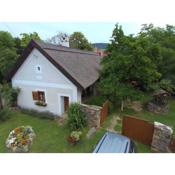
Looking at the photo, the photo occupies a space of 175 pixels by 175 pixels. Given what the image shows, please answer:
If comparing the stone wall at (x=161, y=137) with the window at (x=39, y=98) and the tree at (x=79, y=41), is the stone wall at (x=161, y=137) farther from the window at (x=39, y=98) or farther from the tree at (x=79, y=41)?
the tree at (x=79, y=41)

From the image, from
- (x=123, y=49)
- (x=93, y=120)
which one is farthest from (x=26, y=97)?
(x=123, y=49)

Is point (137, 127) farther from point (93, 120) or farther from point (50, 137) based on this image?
point (50, 137)

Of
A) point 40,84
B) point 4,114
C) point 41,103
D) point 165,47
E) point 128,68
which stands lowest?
point 4,114

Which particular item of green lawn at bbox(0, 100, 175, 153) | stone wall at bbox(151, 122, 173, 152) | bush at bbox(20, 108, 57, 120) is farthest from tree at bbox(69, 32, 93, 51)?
stone wall at bbox(151, 122, 173, 152)

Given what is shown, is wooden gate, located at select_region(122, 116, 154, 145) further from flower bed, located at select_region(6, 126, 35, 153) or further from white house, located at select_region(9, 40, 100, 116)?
flower bed, located at select_region(6, 126, 35, 153)

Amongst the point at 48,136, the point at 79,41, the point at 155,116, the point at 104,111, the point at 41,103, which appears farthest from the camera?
the point at 79,41

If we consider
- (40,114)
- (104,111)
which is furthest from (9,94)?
(104,111)

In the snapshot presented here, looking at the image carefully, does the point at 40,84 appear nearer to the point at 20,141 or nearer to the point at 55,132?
the point at 55,132
